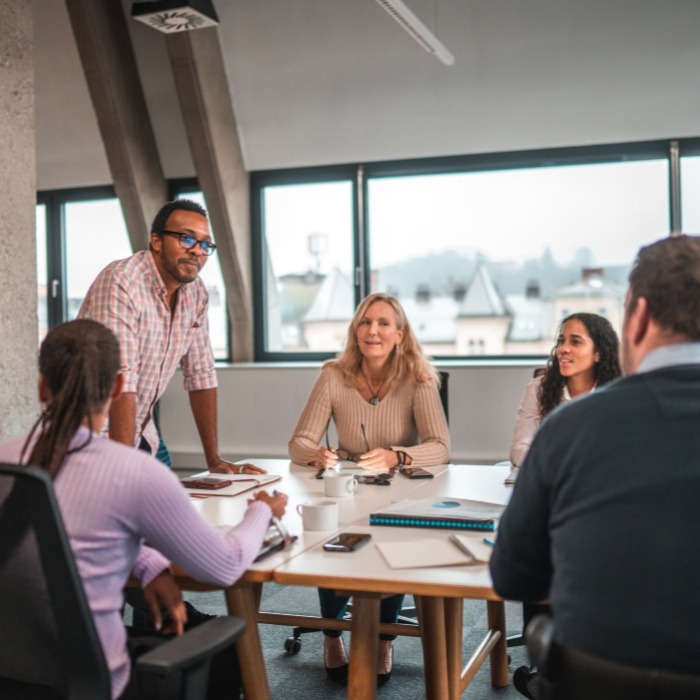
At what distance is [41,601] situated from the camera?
1516mm

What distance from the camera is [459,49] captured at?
6.57m

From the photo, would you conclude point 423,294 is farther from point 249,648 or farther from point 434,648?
point 249,648

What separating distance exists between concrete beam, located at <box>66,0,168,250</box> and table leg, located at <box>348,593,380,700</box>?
5518mm

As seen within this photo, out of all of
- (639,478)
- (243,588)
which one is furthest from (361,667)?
(639,478)

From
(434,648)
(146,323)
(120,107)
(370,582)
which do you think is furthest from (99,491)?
(120,107)

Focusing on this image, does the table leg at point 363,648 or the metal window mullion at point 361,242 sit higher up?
the metal window mullion at point 361,242

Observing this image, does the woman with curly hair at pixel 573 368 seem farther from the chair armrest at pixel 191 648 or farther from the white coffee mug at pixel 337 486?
the chair armrest at pixel 191 648

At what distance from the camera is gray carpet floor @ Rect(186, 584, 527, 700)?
3.07m

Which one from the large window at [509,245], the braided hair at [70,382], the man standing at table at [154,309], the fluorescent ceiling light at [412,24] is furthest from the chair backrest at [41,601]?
the large window at [509,245]

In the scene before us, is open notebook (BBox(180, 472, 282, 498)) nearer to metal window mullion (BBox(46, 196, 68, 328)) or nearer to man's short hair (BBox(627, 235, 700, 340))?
man's short hair (BBox(627, 235, 700, 340))

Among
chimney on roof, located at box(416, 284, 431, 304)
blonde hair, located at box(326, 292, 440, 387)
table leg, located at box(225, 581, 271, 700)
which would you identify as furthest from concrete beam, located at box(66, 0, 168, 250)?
table leg, located at box(225, 581, 271, 700)

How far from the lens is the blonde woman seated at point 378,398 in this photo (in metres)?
3.54

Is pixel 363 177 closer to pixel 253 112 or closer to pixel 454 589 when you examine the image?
pixel 253 112

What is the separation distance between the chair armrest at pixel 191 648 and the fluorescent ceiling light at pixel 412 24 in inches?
156
